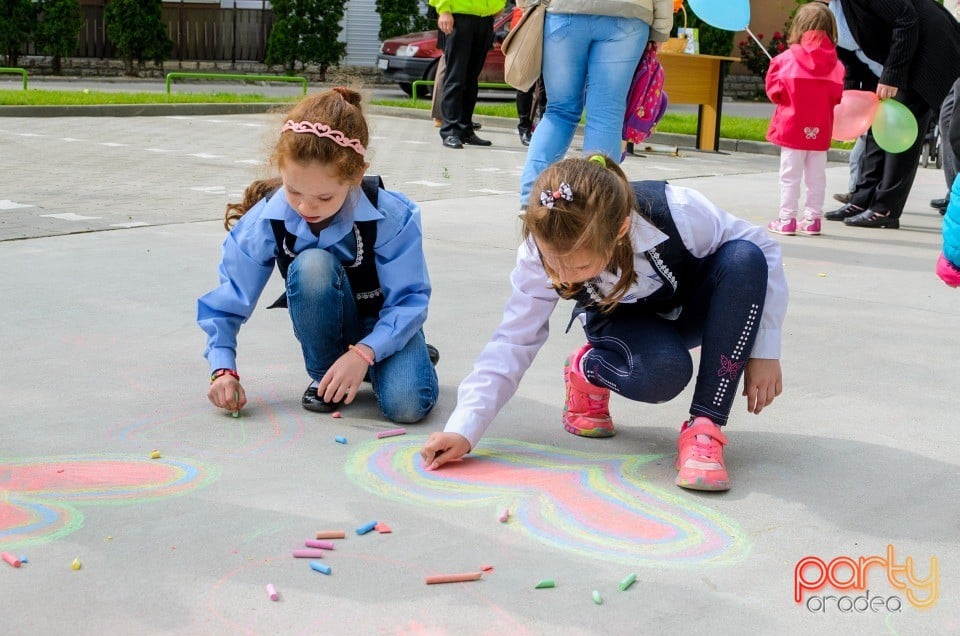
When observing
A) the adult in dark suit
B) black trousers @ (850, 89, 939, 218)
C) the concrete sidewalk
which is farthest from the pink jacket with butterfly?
the concrete sidewalk

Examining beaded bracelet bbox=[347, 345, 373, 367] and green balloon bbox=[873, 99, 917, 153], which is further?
green balloon bbox=[873, 99, 917, 153]

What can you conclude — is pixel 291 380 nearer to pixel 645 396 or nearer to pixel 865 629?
pixel 645 396

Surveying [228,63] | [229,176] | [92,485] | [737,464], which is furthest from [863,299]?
[228,63]

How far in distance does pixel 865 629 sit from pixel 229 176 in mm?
6074

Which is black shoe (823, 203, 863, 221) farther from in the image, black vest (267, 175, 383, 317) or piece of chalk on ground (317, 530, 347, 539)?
piece of chalk on ground (317, 530, 347, 539)

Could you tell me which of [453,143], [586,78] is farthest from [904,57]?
[453,143]

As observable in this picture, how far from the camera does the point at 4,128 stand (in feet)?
31.7

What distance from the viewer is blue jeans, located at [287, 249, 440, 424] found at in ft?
9.57

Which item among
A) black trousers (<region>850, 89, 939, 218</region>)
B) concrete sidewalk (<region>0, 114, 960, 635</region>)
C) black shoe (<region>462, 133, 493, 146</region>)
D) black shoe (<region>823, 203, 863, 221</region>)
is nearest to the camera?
concrete sidewalk (<region>0, 114, 960, 635</region>)

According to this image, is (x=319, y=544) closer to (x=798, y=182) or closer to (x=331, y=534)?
(x=331, y=534)

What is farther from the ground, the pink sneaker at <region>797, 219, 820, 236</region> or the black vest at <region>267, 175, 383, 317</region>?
the black vest at <region>267, 175, 383, 317</region>

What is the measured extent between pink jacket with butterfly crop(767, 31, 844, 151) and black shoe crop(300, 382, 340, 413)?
12.0 feet

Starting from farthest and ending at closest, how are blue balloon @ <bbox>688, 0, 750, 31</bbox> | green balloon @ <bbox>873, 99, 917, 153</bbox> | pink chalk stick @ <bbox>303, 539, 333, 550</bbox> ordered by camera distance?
blue balloon @ <bbox>688, 0, 750, 31</bbox> < green balloon @ <bbox>873, 99, 917, 153</bbox> < pink chalk stick @ <bbox>303, 539, 333, 550</bbox>

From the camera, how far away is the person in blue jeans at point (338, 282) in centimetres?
288
